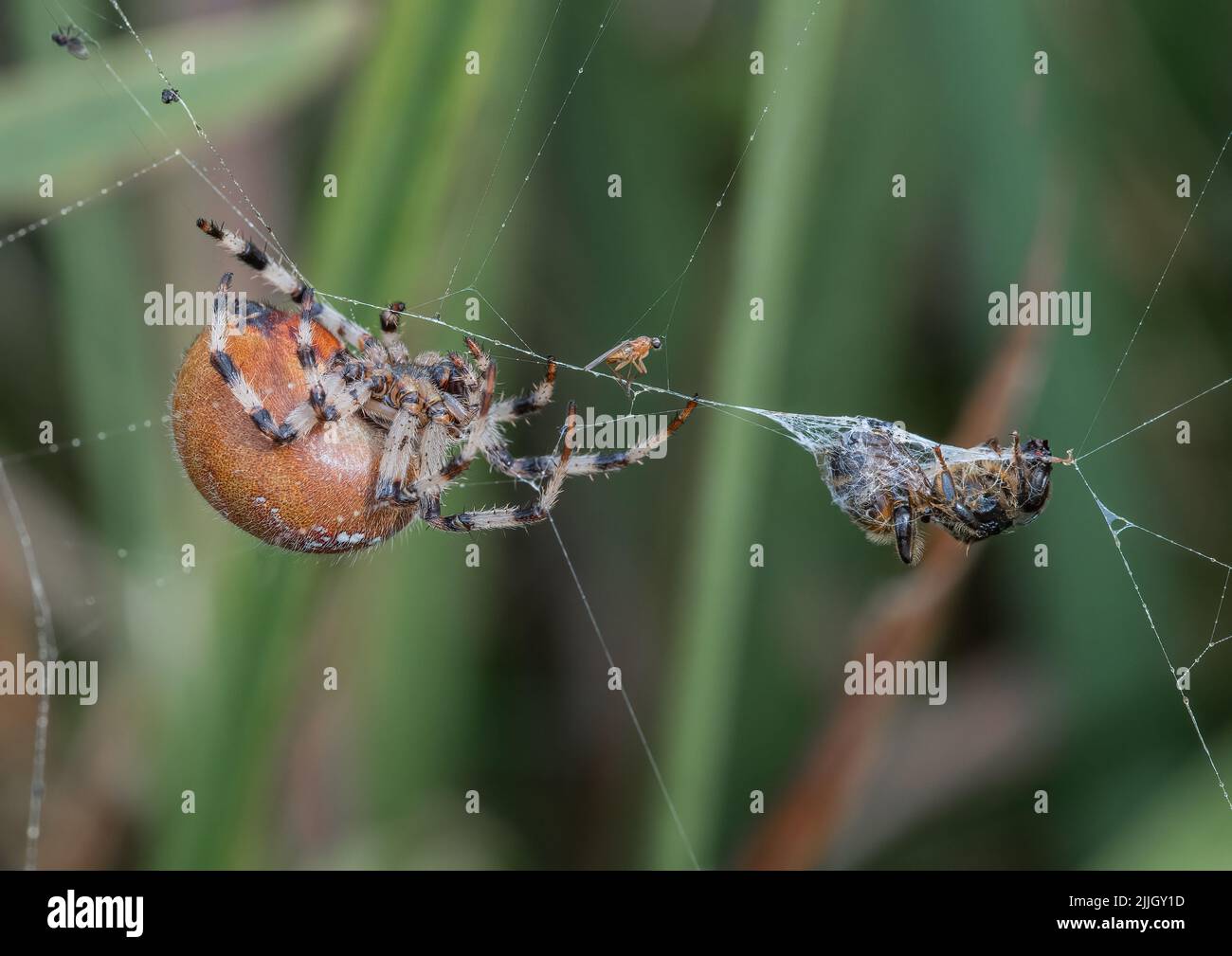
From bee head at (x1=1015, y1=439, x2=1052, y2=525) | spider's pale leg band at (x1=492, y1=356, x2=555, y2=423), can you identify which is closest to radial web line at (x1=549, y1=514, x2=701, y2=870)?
spider's pale leg band at (x1=492, y1=356, x2=555, y2=423)

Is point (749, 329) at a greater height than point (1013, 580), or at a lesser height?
greater

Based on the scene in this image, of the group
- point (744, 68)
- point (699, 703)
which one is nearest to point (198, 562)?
point (699, 703)

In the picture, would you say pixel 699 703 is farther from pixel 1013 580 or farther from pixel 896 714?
pixel 1013 580

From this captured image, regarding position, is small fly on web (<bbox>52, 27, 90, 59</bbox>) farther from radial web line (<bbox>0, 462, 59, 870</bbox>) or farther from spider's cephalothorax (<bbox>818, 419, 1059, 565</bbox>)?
spider's cephalothorax (<bbox>818, 419, 1059, 565</bbox>)

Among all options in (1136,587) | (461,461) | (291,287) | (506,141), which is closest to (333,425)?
(461,461)

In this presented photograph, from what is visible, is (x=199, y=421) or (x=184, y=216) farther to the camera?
(x=184, y=216)
